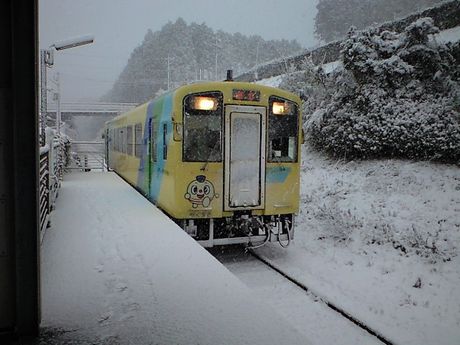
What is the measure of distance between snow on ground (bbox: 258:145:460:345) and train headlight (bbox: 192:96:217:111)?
120 inches

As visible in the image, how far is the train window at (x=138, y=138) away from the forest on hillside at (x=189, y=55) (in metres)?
32.8

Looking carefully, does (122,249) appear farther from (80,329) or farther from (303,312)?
(303,312)

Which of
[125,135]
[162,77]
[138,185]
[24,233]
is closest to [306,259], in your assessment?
[138,185]

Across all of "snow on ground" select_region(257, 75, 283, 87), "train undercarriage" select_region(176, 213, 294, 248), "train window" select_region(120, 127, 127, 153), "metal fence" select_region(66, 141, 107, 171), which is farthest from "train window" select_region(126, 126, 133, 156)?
"snow on ground" select_region(257, 75, 283, 87)

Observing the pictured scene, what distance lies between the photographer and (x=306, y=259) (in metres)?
7.86

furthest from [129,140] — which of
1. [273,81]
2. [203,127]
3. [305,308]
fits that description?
[273,81]

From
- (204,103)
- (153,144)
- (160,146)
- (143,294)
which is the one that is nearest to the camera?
(143,294)

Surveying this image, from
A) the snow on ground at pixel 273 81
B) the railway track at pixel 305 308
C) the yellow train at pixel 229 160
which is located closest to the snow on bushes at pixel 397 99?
the yellow train at pixel 229 160

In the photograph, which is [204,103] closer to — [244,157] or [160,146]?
[244,157]

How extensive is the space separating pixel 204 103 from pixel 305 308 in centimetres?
362

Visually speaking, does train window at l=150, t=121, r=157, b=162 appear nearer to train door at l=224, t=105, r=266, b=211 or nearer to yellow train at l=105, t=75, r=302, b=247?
yellow train at l=105, t=75, r=302, b=247

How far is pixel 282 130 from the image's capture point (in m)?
7.51

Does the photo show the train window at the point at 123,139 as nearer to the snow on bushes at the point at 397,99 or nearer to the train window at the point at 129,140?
the train window at the point at 129,140

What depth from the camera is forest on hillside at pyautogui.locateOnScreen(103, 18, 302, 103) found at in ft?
150
